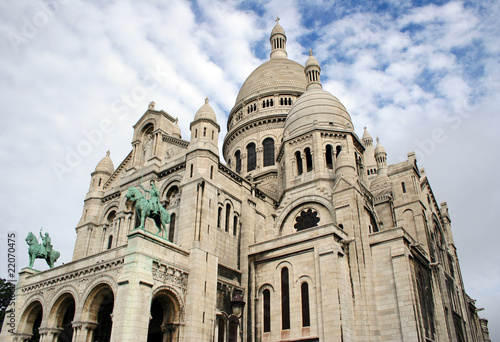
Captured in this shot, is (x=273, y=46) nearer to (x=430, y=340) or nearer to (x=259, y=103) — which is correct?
(x=259, y=103)

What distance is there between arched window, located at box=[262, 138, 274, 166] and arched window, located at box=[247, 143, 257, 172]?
132 cm

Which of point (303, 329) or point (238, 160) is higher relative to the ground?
point (238, 160)

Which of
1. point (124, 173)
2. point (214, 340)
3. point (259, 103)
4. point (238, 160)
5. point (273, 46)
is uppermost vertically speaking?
point (273, 46)

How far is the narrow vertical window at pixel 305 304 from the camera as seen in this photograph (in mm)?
24641

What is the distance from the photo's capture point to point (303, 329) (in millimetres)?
24391

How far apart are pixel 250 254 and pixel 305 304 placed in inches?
218

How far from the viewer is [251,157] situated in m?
47.2

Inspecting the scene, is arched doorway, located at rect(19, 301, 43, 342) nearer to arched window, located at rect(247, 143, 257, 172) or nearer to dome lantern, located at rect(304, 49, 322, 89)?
arched window, located at rect(247, 143, 257, 172)

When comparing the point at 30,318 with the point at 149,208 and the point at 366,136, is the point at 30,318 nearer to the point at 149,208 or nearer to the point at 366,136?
the point at 149,208

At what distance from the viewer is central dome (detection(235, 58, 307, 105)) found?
50.7m

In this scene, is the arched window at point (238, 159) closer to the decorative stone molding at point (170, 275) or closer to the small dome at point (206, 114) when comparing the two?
the small dome at point (206, 114)

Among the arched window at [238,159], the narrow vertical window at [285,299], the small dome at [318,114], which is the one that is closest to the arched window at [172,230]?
the narrow vertical window at [285,299]

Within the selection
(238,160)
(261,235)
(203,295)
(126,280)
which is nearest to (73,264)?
(126,280)

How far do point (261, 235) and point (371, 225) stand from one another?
8.55m
